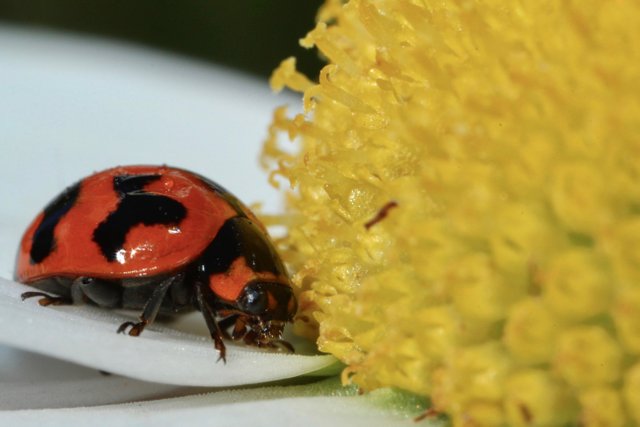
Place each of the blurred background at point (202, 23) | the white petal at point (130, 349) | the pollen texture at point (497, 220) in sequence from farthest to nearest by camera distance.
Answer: the blurred background at point (202, 23) → the white petal at point (130, 349) → the pollen texture at point (497, 220)

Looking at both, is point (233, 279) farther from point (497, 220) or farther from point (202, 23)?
point (202, 23)

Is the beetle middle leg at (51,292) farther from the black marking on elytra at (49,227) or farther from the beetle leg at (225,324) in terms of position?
the beetle leg at (225,324)

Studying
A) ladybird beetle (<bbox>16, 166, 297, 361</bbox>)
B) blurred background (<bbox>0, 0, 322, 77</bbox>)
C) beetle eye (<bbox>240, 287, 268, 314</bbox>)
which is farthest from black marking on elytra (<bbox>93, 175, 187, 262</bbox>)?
blurred background (<bbox>0, 0, 322, 77</bbox>)

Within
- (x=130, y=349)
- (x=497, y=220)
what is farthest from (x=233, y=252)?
(x=497, y=220)

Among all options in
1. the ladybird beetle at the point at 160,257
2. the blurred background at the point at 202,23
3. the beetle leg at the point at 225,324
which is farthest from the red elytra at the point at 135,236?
the blurred background at the point at 202,23

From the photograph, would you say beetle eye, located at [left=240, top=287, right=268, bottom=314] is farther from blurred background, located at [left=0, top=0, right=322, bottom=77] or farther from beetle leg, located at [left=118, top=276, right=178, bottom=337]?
blurred background, located at [left=0, top=0, right=322, bottom=77]

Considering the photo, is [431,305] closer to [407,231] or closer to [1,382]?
[407,231]
